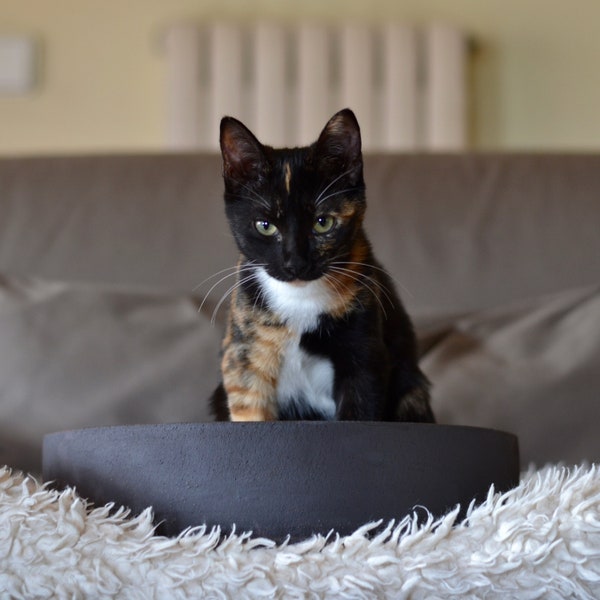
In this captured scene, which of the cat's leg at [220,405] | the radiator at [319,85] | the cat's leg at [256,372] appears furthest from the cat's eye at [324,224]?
the radiator at [319,85]

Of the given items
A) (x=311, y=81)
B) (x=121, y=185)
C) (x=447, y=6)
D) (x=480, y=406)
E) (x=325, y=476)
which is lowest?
(x=480, y=406)

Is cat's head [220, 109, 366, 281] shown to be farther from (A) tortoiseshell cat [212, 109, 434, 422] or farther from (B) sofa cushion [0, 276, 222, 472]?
(B) sofa cushion [0, 276, 222, 472]

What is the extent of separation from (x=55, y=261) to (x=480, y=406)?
695 mm

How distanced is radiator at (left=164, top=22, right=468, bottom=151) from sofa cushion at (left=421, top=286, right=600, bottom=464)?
45.0 inches

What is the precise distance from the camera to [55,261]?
4.80 feet

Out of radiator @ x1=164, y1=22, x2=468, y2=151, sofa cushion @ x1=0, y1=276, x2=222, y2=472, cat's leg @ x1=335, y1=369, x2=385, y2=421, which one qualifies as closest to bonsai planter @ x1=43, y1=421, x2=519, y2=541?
cat's leg @ x1=335, y1=369, x2=385, y2=421

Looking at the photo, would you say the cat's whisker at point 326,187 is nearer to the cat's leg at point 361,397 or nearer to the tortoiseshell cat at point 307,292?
the tortoiseshell cat at point 307,292

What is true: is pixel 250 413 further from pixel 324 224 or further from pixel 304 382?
pixel 324 224

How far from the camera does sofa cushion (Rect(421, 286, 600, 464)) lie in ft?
4.00

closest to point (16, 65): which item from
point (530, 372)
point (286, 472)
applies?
point (530, 372)

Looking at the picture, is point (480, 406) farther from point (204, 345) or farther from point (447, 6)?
point (447, 6)

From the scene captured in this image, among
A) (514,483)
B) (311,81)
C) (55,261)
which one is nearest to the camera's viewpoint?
(514,483)

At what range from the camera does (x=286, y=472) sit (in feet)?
2.13

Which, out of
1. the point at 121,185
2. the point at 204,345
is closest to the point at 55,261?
the point at 121,185
